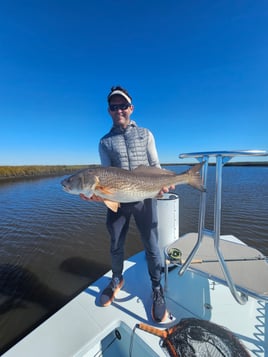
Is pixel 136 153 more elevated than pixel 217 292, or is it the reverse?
pixel 136 153

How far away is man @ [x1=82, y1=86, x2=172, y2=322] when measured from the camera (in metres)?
2.35

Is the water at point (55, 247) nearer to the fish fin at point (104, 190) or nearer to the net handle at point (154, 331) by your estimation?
the net handle at point (154, 331)

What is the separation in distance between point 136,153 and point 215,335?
7.95 feet

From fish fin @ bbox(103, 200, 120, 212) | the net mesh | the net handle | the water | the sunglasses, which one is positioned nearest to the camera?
the net mesh

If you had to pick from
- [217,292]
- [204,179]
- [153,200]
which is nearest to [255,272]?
[217,292]

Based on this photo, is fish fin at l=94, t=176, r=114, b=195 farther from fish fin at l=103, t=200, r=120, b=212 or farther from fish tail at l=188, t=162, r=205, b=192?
fish tail at l=188, t=162, r=205, b=192

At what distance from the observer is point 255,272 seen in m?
2.13

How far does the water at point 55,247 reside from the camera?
3910 millimetres

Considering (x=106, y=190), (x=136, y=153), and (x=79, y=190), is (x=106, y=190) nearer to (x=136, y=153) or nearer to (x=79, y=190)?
(x=79, y=190)

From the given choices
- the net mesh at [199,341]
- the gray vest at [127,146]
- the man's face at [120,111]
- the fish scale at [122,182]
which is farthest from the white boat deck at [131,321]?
the man's face at [120,111]

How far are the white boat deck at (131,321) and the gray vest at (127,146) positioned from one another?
1.92 m

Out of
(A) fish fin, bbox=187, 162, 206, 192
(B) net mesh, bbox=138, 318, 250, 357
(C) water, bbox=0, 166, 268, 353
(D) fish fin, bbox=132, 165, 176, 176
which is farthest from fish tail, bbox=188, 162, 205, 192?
(C) water, bbox=0, 166, 268, 353

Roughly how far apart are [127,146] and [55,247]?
662cm

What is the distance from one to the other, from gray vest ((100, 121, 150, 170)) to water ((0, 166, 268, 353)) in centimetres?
417
